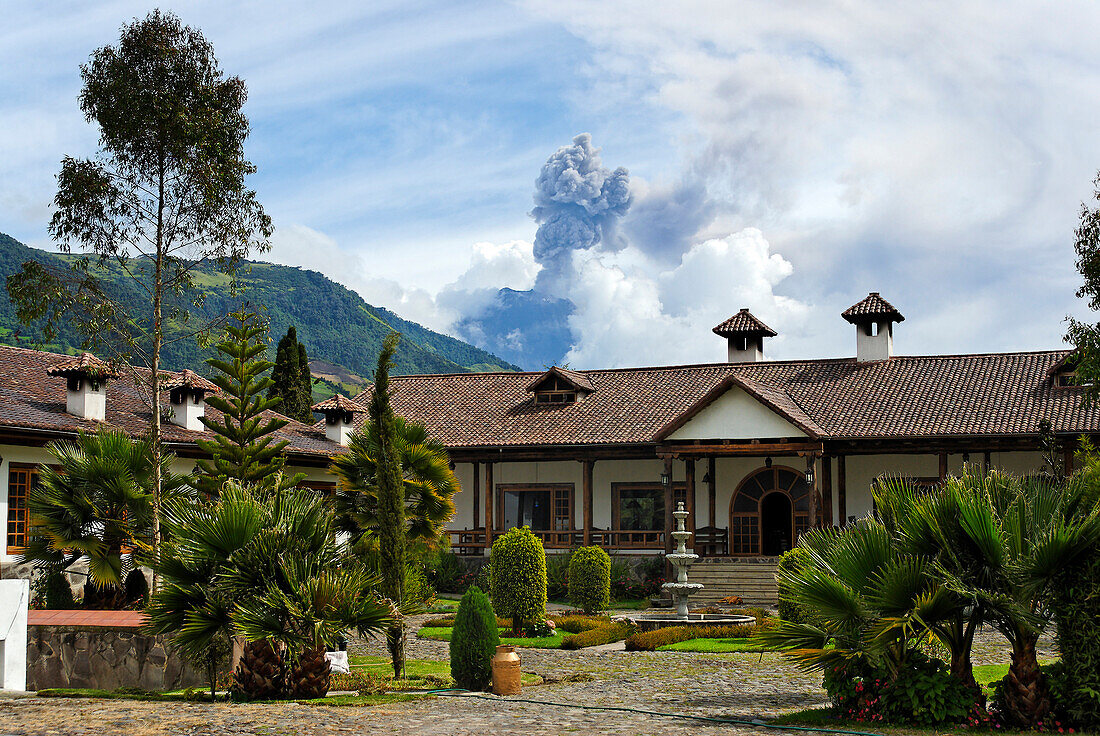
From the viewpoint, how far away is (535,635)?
19.9m

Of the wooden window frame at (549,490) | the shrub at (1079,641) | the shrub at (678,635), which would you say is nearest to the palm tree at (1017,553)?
the shrub at (1079,641)

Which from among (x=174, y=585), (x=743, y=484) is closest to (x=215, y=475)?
(x=174, y=585)

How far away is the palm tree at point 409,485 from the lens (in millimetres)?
20047

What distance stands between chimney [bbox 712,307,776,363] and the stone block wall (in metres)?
23.5

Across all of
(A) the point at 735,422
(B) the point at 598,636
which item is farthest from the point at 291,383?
(B) the point at 598,636

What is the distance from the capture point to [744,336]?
3441 cm

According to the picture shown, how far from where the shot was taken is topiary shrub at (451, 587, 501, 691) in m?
13.3

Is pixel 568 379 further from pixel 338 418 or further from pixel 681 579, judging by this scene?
pixel 681 579

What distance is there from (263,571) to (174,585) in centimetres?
97

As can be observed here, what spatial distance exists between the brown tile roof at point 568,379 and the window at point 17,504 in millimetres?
14880

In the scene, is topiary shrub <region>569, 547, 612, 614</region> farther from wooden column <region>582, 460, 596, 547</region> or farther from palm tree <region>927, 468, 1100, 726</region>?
palm tree <region>927, 468, 1100, 726</region>

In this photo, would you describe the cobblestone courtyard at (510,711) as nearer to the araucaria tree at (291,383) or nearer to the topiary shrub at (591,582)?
the topiary shrub at (591,582)

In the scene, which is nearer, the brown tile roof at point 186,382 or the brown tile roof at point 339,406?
the brown tile roof at point 186,382

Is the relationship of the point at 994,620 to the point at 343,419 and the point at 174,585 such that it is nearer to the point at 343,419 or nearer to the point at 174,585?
the point at 174,585
